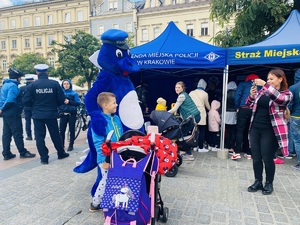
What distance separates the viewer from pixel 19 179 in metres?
4.30

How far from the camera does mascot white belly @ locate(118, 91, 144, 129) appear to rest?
332 centimetres

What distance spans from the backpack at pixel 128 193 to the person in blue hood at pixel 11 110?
12.9ft

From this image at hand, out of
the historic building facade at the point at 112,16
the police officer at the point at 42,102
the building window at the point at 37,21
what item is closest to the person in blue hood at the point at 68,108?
the police officer at the point at 42,102

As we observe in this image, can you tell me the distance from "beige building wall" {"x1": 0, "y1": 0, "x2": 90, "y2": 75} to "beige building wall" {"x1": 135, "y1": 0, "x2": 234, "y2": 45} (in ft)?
37.2

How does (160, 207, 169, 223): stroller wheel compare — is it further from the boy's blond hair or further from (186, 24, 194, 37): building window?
(186, 24, 194, 37): building window

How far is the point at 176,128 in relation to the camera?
4.43 m

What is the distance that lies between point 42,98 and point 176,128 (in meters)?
2.71

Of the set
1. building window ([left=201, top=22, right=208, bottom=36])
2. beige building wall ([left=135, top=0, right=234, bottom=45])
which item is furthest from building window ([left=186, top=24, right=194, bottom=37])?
building window ([left=201, top=22, right=208, bottom=36])

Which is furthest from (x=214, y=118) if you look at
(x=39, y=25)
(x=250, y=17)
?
(x=39, y=25)

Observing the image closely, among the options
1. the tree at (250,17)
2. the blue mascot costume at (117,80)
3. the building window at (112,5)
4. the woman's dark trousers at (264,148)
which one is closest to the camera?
the blue mascot costume at (117,80)

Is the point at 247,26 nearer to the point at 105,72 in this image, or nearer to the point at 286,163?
the point at 286,163

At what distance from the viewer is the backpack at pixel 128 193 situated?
2.20 metres

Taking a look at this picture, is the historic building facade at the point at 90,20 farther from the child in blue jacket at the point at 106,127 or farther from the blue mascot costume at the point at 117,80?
the child in blue jacket at the point at 106,127

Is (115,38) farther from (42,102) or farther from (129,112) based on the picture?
(42,102)
